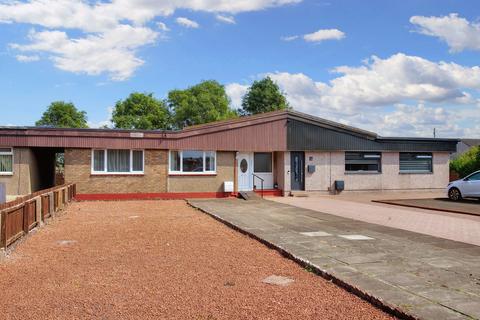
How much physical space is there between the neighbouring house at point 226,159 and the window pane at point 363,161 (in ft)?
0.18

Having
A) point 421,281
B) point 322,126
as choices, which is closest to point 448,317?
point 421,281

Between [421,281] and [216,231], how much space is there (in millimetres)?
6185

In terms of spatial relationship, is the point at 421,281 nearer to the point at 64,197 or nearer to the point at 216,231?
the point at 216,231

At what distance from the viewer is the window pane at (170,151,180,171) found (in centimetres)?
2233

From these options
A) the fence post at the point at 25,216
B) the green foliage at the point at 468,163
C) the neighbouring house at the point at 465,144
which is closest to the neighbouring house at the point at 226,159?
the green foliage at the point at 468,163

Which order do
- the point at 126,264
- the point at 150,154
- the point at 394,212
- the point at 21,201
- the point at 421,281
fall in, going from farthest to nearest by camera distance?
the point at 150,154 < the point at 394,212 < the point at 21,201 < the point at 126,264 < the point at 421,281

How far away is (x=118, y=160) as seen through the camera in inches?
855

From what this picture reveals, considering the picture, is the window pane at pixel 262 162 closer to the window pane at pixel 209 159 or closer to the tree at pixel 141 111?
the window pane at pixel 209 159

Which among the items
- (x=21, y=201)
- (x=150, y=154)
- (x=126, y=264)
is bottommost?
(x=126, y=264)

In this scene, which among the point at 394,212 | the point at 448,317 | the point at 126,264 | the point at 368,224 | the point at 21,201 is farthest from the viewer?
the point at 394,212

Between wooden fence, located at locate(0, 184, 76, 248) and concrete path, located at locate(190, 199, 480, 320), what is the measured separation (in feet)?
16.7

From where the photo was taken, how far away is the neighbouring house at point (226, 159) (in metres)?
20.8

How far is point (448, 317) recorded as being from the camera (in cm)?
504

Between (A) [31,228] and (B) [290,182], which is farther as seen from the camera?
(B) [290,182]
